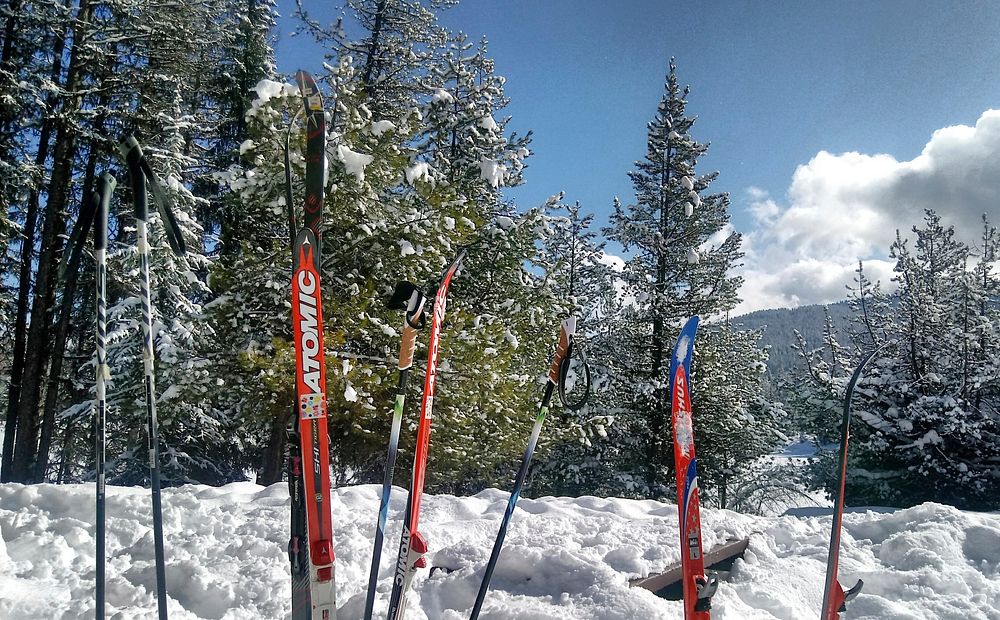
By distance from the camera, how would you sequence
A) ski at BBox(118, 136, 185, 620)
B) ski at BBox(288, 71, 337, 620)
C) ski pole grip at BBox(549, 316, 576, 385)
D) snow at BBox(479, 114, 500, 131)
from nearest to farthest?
ski at BBox(118, 136, 185, 620)
ski at BBox(288, 71, 337, 620)
ski pole grip at BBox(549, 316, 576, 385)
snow at BBox(479, 114, 500, 131)

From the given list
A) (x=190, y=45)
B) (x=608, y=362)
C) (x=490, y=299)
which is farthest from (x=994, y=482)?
(x=190, y=45)

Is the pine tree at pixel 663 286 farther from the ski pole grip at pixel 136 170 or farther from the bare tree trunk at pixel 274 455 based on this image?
the ski pole grip at pixel 136 170

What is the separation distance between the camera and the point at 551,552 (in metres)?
4.93

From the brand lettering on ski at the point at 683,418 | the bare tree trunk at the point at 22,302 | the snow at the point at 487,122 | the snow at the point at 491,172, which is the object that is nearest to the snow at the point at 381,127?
the snow at the point at 491,172

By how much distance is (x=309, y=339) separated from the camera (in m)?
2.94

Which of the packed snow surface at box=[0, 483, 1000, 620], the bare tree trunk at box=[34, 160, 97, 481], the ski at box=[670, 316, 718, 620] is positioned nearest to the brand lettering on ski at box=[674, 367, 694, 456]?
the ski at box=[670, 316, 718, 620]

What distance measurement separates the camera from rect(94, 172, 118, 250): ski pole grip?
274 centimetres

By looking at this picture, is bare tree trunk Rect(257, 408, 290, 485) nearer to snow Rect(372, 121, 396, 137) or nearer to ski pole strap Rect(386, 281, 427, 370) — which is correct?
snow Rect(372, 121, 396, 137)

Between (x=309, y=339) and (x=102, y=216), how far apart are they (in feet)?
3.83

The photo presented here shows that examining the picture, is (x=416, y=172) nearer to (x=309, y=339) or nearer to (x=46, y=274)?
(x=309, y=339)

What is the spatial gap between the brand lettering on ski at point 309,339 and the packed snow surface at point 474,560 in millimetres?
2112

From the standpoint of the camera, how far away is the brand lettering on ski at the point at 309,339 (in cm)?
292

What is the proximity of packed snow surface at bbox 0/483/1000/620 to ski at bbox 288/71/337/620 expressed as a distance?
133 cm

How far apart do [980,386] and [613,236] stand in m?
9.29
